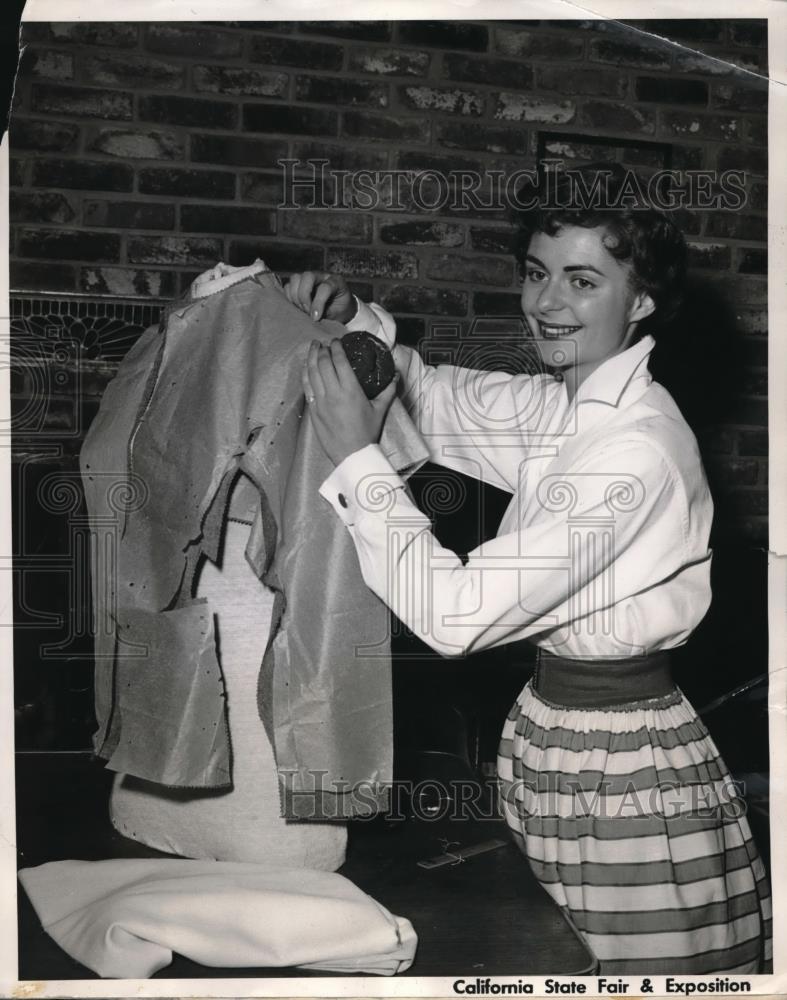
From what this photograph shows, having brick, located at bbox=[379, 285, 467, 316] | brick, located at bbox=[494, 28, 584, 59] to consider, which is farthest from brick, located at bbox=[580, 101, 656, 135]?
brick, located at bbox=[379, 285, 467, 316]

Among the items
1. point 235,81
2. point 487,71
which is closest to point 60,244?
point 235,81

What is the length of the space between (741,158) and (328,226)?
84 centimetres

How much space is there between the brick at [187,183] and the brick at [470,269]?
40 cm

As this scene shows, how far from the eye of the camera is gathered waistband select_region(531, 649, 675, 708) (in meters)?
1.12

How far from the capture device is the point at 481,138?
184cm

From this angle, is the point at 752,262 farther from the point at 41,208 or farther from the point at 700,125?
the point at 41,208

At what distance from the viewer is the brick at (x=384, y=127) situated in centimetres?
179

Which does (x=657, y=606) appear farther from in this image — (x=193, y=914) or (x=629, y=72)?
(x=629, y=72)

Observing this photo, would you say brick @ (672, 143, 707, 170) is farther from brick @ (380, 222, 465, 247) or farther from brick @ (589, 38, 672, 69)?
brick @ (380, 222, 465, 247)

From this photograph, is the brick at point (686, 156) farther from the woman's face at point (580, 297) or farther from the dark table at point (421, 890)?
the dark table at point (421, 890)

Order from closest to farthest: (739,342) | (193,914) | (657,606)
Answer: (193,914)
(657,606)
(739,342)

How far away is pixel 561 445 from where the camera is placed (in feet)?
3.99

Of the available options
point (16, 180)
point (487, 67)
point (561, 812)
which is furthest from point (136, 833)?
point (487, 67)

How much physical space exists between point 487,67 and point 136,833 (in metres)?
1.49
